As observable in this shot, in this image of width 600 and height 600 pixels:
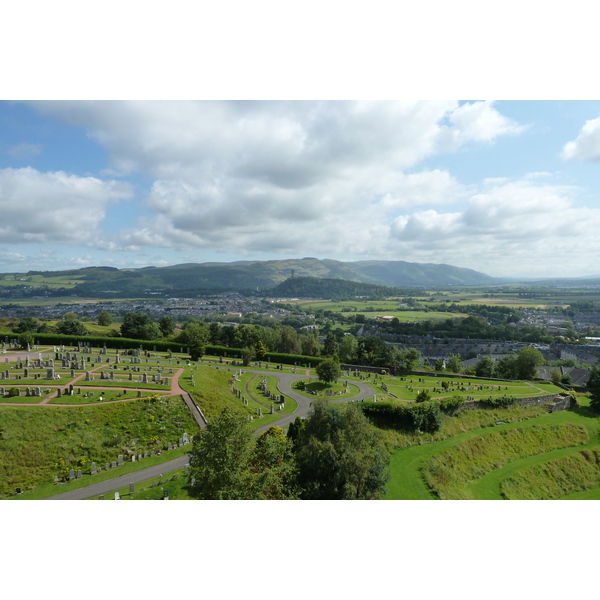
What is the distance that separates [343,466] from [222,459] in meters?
6.63

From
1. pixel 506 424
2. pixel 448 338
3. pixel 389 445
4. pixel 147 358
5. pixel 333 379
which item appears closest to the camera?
pixel 389 445

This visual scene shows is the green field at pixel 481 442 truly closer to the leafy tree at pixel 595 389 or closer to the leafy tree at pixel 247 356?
the leafy tree at pixel 595 389

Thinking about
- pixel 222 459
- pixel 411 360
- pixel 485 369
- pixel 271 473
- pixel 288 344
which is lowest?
pixel 485 369

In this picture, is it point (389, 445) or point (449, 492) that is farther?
point (389, 445)

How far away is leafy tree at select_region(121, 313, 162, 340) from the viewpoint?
57156 millimetres

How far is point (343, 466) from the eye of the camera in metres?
18.6

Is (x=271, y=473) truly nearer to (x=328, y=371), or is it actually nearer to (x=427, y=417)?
(x=427, y=417)

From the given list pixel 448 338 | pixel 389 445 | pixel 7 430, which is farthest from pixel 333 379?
pixel 448 338

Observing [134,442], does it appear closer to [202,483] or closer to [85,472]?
[85,472]

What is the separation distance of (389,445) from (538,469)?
42.0ft

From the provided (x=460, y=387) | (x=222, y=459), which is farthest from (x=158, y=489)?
(x=460, y=387)

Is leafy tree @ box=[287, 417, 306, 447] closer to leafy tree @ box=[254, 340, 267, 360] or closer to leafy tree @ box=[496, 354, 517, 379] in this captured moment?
leafy tree @ box=[254, 340, 267, 360]

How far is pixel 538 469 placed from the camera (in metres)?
29.3

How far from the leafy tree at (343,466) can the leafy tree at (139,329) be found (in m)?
44.1
